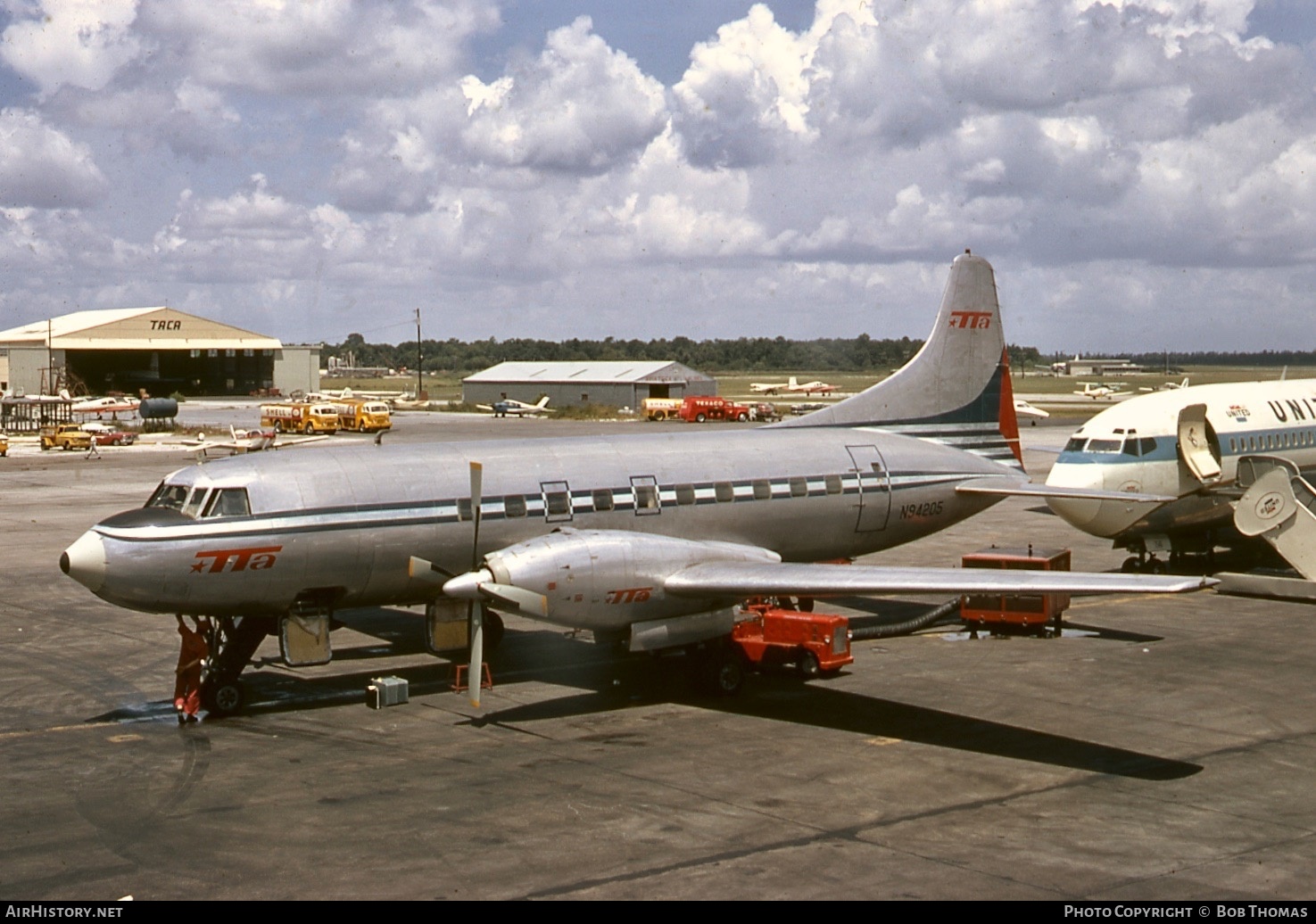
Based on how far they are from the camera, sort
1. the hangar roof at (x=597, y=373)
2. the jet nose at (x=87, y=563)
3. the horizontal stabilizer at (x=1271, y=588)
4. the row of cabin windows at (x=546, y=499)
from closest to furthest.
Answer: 1. the jet nose at (x=87, y=563)
2. the row of cabin windows at (x=546, y=499)
3. the horizontal stabilizer at (x=1271, y=588)
4. the hangar roof at (x=597, y=373)

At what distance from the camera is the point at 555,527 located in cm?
2255

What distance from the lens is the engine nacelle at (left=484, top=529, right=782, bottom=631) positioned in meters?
19.7

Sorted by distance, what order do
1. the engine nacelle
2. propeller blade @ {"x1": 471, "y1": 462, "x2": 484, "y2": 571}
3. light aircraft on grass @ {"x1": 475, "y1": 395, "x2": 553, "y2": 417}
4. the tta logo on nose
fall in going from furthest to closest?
light aircraft on grass @ {"x1": 475, "y1": 395, "x2": 553, "y2": 417} < propeller blade @ {"x1": 471, "y1": 462, "x2": 484, "y2": 571} < the tta logo on nose < the engine nacelle

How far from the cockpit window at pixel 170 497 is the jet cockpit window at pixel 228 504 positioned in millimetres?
585

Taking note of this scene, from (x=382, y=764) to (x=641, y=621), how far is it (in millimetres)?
4938

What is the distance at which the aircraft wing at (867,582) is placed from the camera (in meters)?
18.2

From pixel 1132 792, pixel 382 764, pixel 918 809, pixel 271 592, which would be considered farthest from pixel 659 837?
pixel 271 592

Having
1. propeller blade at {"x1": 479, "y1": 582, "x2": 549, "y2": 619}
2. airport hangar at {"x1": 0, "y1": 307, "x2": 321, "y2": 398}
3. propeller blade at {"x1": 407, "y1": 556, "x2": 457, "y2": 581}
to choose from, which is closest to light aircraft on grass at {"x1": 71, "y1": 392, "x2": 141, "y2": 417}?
airport hangar at {"x1": 0, "y1": 307, "x2": 321, "y2": 398}

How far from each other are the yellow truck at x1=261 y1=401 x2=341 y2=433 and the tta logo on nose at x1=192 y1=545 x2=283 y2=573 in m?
71.4

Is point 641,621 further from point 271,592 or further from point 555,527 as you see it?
point 271,592

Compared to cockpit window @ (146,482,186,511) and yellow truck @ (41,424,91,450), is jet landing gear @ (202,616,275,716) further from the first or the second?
yellow truck @ (41,424,91,450)

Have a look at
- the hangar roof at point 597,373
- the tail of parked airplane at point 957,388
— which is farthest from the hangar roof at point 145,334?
the tail of parked airplane at point 957,388

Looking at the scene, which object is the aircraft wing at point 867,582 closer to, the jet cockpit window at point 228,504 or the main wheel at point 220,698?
the jet cockpit window at point 228,504

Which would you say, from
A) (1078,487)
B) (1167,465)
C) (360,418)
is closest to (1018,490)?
(1078,487)
